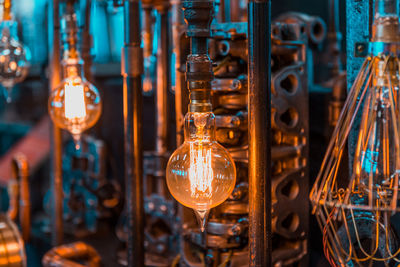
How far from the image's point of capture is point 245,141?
86 centimetres

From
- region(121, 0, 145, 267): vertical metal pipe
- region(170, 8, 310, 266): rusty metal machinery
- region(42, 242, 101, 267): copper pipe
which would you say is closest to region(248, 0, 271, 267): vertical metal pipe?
region(170, 8, 310, 266): rusty metal machinery

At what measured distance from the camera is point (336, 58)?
3.89 feet

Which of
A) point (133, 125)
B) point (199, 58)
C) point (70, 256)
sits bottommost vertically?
point (70, 256)

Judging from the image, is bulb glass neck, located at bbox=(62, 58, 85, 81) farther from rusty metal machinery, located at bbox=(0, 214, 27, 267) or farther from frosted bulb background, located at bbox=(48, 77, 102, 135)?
rusty metal machinery, located at bbox=(0, 214, 27, 267)

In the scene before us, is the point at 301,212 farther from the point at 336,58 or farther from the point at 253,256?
the point at 336,58

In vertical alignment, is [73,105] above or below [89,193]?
above

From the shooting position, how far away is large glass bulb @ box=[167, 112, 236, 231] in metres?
0.65

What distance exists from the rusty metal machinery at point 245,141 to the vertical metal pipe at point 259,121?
0.16 m

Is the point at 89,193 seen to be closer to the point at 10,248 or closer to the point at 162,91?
the point at 162,91

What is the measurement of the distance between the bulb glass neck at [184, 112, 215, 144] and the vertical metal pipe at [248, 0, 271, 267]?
0.05m

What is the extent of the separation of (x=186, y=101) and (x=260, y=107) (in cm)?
23

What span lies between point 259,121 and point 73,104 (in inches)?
18.9

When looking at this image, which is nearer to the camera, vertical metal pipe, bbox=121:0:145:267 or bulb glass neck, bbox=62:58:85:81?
vertical metal pipe, bbox=121:0:145:267

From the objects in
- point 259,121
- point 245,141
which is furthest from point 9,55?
point 259,121
